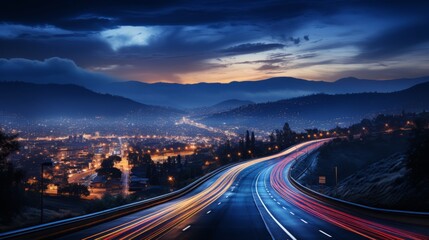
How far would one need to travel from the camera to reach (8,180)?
43.2 meters

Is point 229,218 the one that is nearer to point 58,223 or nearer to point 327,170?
point 58,223

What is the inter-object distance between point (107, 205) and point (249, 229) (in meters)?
25.9

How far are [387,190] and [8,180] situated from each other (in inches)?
1487

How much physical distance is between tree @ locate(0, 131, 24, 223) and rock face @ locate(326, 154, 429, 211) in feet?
116

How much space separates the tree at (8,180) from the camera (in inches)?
1698

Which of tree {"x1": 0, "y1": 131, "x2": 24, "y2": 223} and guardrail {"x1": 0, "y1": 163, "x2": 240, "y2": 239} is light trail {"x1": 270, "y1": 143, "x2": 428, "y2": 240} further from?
tree {"x1": 0, "y1": 131, "x2": 24, "y2": 223}

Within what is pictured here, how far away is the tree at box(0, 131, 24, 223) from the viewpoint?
43125 millimetres

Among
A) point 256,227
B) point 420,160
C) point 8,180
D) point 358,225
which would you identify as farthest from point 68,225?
point 420,160

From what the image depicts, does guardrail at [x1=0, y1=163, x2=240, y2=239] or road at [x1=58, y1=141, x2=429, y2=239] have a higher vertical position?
guardrail at [x1=0, y1=163, x2=240, y2=239]

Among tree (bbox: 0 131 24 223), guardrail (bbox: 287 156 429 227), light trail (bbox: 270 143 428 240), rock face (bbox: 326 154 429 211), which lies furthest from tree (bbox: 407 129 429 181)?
tree (bbox: 0 131 24 223)

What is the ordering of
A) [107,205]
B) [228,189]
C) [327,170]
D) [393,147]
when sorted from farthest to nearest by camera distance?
[393,147], [327,170], [228,189], [107,205]

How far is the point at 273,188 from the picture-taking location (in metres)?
73.1

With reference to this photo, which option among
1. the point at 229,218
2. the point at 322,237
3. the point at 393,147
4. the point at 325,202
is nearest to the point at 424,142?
the point at 325,202

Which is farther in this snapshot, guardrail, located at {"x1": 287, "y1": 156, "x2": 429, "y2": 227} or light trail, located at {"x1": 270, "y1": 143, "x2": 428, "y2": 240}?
guardrail, located at {"x1": 287, "y1": 156, "x2": 429, "y2": 227}
